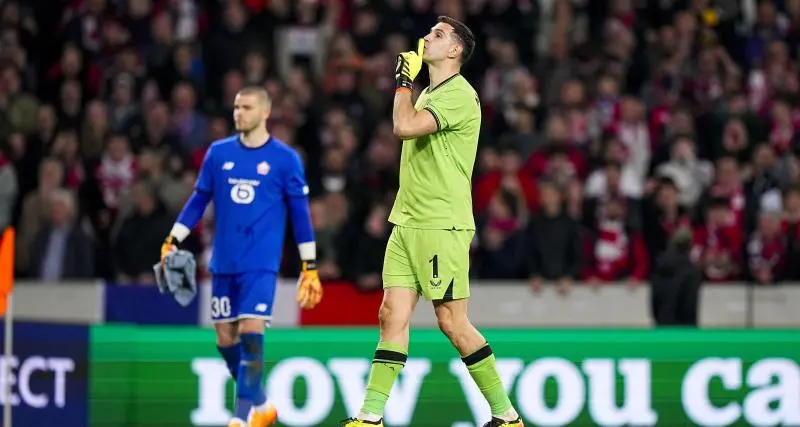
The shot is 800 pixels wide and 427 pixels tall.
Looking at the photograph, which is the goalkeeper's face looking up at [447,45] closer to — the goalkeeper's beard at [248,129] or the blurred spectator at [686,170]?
the goalkeeper's beard at [248,129]

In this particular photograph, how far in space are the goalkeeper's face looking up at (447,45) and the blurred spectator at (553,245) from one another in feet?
22.2

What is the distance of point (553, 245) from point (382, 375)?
700 cm

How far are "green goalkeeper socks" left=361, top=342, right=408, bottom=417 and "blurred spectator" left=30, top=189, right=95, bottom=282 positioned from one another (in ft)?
26.5

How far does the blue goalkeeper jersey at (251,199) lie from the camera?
11781 millimetres

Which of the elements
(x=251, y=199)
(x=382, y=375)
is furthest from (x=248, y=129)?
(x=382, y=375)

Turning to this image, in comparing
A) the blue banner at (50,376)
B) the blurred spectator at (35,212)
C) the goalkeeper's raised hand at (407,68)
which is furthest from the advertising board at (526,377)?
the blurred spectator at (35,212)

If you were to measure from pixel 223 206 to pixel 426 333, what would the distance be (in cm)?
265

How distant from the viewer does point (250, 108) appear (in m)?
11.7

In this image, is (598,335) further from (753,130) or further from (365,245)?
(753,130)

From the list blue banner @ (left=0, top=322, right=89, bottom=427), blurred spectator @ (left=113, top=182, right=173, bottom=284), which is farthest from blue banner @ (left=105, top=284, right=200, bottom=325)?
blue banner @ (left=0, top=322, right=89, bottom=427)

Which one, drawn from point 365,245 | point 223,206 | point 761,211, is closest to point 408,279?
point 223,206

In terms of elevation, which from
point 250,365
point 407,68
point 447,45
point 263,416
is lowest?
point 263,416

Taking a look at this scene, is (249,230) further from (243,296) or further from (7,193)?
(7,193)

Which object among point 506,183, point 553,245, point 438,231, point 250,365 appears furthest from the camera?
point 506,183
